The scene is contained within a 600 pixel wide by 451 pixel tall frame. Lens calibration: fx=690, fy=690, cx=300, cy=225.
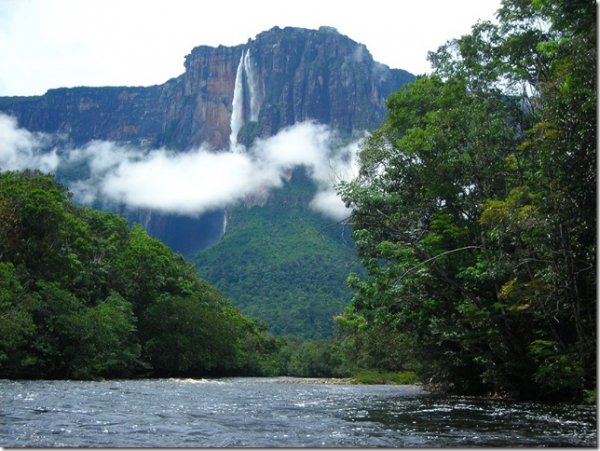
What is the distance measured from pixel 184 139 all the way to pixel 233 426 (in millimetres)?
181761

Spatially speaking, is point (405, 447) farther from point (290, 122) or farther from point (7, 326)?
point (290, 122)

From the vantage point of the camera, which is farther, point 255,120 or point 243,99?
point 243,99

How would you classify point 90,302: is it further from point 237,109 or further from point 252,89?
point 252,89

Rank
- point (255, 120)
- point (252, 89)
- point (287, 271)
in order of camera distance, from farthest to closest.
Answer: point (252, 89)
point (255, 120)
point (287, 271)

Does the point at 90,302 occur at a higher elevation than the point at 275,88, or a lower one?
lower

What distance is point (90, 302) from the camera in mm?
48156

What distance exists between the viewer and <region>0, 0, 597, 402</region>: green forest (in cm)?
1490

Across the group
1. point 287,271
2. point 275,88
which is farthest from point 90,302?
point 275,88

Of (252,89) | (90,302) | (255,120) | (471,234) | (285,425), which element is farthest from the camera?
(252,89)

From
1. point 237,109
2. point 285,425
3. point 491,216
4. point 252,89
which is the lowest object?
point 285,425

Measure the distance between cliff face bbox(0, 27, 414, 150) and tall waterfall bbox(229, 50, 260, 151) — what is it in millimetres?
263

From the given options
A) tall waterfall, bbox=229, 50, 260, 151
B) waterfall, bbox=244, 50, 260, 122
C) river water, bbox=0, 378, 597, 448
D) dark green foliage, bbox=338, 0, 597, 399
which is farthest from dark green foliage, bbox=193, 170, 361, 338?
river water, bbox=0, 378, 597, 448

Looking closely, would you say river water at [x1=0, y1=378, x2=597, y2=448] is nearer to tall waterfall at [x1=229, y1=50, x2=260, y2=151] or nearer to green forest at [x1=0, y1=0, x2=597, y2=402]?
green forest at [x1=0, y1=0, x2=597, y2=402]

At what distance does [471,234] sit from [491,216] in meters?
4.65
